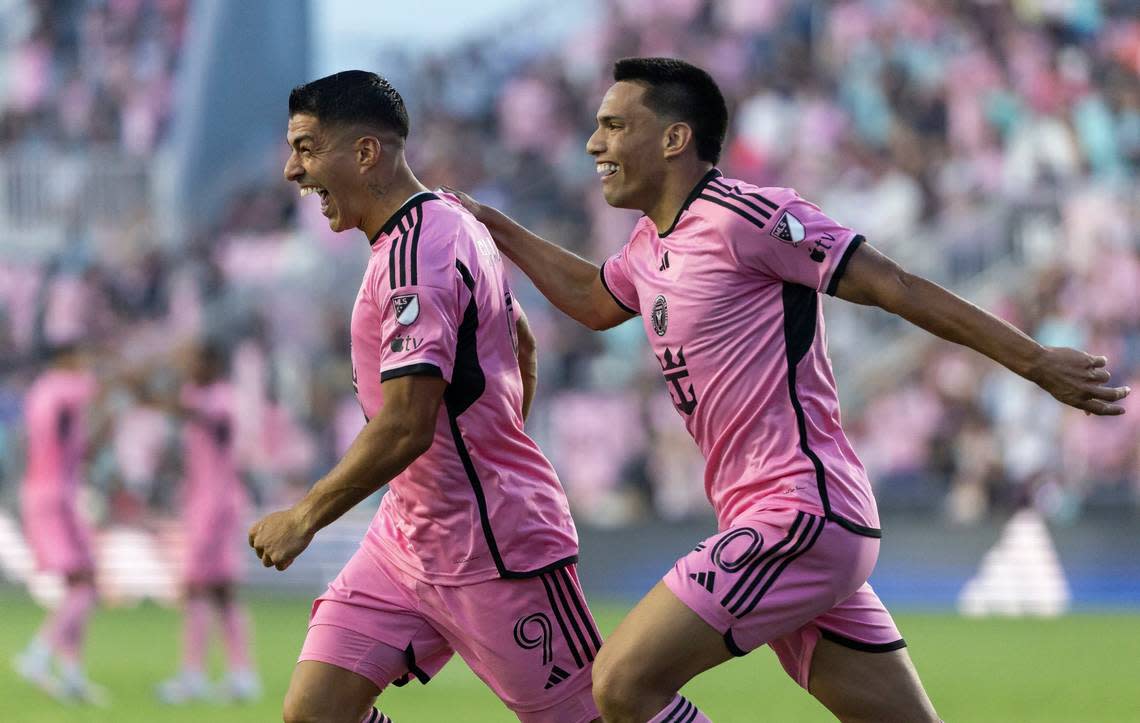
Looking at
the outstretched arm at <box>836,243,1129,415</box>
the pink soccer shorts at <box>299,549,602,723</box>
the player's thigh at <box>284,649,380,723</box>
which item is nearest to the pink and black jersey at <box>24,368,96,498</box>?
the pink soccer shorts at <box>299,549,602,723</box>

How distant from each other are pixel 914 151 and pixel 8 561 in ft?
32.3

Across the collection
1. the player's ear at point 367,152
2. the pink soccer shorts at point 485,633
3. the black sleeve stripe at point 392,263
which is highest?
the player's ear at point 367,152

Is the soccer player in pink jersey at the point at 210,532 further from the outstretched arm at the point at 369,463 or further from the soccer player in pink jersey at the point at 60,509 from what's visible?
the outstretched arm at the point at 369,463

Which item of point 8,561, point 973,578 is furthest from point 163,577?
point 973,578

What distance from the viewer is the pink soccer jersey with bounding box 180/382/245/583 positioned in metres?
12.0

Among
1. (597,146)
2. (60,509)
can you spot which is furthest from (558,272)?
(60,509)

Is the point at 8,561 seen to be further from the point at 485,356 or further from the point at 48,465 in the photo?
the point at 485,356

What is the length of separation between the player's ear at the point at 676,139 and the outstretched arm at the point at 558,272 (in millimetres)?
582

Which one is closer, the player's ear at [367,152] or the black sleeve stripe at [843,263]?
the black sleeve stripe at [843,263]

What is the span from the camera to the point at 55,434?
12336mm

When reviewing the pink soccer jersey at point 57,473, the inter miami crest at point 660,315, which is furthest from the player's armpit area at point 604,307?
the pink soccer jersey at point 57,473

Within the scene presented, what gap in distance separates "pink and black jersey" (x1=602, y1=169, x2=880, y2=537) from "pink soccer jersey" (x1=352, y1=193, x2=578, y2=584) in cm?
50

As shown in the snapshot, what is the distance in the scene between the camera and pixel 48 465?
12289 mm

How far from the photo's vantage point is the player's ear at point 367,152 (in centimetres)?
549
